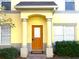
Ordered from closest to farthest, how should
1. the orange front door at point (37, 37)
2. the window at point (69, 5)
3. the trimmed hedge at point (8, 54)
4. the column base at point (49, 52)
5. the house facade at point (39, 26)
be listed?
the trimmed hedge at point (8, 54), the column base at point (49, 52), the house facade at point (39, 26), the orange front door at point (37, 37), the window at point (69, 5)

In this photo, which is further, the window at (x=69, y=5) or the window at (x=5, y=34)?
the window at (x=69, y=5)

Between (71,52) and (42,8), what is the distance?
4708 millimetres

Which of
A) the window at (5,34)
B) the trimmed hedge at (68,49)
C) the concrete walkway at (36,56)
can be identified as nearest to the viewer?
the concrete walkway at (36,56)

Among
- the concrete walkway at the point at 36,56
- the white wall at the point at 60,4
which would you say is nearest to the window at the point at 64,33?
the white wall at the point at 60,4

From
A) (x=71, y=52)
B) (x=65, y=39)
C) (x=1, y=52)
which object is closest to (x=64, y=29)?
(x=65, y=39)

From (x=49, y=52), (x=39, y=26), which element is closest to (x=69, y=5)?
(x=39, y=26)

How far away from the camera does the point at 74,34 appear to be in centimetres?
2778

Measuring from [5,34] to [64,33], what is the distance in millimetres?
5655

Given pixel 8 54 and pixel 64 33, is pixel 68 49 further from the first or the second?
pixel 8 54

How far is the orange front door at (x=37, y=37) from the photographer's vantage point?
27.5 metres

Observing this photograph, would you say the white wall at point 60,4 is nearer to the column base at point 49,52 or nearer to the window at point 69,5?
the window at point 69,5

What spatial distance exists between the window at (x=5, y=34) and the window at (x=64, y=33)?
14.7 feet

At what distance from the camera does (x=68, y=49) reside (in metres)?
26.0

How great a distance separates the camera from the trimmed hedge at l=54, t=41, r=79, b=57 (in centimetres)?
2597
